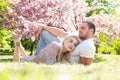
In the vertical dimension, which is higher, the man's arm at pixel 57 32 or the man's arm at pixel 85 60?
the man's arm at pixel 57 32

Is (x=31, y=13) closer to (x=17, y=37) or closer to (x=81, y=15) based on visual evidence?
(x=81, y=15)

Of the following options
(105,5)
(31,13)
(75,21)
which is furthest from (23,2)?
(105,5)

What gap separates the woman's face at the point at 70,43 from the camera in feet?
19.9

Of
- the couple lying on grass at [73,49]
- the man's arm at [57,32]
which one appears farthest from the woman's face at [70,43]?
the man's arm at [57,32]

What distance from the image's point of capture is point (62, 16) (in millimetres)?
20344

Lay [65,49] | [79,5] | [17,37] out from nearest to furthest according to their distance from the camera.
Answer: [65,49]
[17,37]
[79,5]

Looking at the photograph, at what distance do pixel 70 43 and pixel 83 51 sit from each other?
271mm

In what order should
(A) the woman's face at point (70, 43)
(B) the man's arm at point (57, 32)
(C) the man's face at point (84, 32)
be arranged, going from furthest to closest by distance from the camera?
(B) the man's arm at point (57, 32) → (C) the man's face at point (84, 32) → (A) the woman's face at point (70, 43)

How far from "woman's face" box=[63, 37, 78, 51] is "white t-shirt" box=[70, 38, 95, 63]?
0.09 meters

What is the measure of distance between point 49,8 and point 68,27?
1502 millimetres

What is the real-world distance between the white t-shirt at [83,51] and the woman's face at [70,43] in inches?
3.4

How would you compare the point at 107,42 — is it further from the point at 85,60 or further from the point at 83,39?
the point at 85,60

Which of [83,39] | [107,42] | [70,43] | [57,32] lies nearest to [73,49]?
[70,43]

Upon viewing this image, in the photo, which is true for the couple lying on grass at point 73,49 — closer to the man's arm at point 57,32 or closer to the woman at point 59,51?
the woman at point 59,51
